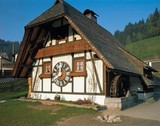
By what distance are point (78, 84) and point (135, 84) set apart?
543cm

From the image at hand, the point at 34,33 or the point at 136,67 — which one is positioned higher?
the point at 34,33

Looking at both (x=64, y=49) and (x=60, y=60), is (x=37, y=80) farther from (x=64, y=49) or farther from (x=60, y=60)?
(x=64, y=49)

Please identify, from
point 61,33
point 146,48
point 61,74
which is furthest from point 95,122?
point 146,48

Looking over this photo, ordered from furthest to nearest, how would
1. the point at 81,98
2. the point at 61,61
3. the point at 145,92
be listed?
1. the point at 145,92
2. the point at 61,61
3. the point at 81,98

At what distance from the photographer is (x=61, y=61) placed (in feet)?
55.0

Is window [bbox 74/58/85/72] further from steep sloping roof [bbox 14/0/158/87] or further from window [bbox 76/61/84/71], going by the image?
steep sloping roof [bbox 14/0/158/87]

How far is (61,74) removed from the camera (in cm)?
1653

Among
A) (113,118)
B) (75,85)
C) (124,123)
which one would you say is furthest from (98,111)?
(75,85)

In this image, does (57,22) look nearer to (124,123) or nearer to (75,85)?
(75,85)

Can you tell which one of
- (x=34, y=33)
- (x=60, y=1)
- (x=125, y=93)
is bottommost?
(x=125, y=93)

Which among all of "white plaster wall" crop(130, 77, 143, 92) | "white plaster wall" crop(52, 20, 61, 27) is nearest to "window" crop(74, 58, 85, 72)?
"white plaster wall" crop(52, 20, 61, 27)

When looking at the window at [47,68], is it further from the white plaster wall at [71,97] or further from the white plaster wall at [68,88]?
the white plaster wall at [68,88]

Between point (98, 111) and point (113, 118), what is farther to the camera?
point (98, 111)

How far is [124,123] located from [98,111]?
258 centimetres
